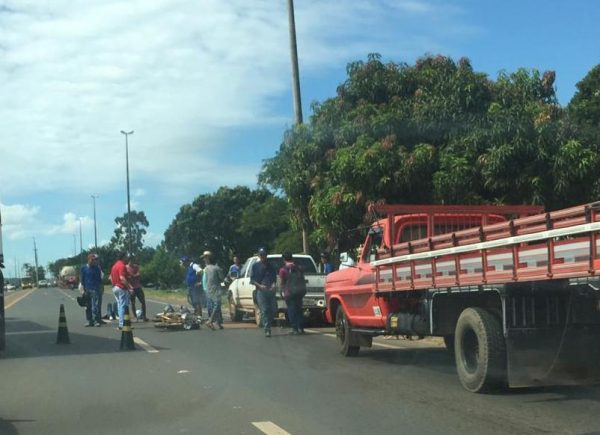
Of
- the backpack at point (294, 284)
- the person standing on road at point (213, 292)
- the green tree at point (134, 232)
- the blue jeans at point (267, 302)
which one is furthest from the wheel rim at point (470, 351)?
the green tree at point (134, 232)

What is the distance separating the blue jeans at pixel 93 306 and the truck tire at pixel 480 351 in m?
12.0

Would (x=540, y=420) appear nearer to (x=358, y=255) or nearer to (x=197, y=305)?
(x=358, y=255)

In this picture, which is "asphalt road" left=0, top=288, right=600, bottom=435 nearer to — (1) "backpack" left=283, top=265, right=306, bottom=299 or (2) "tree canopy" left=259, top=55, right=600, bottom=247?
(1) "backpack" left=283, top=265, right=306, bottom=299

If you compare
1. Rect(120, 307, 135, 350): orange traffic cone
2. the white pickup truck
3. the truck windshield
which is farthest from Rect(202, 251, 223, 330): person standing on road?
Rect(120, 307, 135, 350): orange traffic cone

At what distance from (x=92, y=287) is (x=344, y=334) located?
28.4 feet

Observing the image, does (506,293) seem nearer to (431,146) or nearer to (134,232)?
(431,146)

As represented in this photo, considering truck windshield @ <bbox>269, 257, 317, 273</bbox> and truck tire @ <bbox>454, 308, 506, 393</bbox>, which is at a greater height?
truck windshield @ <bbox>269, 257, 317, 273</bbox>

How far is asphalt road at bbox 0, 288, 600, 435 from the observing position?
715cm

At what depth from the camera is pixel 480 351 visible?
27.4ft

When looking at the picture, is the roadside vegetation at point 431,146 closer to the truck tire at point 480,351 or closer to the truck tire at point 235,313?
the truck tire at point 235,313

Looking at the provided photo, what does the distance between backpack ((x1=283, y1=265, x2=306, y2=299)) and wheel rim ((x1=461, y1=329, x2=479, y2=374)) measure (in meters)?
7.04

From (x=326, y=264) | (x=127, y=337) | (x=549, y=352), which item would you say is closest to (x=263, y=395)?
(x=549, y=352)

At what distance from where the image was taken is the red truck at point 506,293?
7031 mm

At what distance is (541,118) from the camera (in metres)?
15.2
